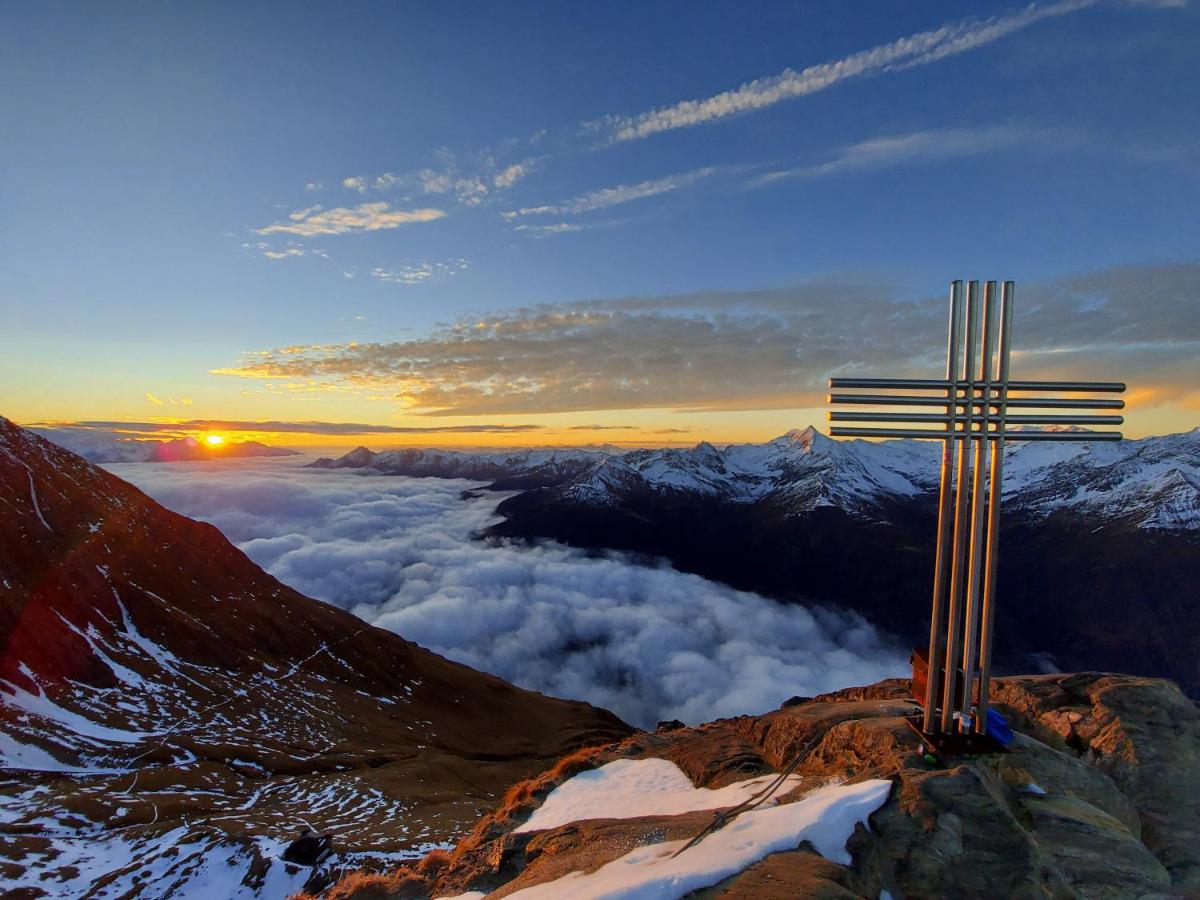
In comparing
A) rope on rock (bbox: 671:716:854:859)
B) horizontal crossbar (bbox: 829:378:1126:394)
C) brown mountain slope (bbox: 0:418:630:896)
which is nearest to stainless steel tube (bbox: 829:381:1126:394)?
horizontal crossbar (bbox: 829:378:1126:394)

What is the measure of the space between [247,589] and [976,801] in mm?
123876

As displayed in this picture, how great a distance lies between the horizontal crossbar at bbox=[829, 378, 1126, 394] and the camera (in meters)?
9.87

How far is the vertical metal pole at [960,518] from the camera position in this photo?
10047 mm

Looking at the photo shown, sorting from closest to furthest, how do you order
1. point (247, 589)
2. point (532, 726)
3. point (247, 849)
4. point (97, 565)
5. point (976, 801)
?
point (976, 801)
point (247, 849)
point (97, 565)
point (532, 726)
point (247, 589)

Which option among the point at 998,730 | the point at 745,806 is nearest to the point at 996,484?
the point at 998,730

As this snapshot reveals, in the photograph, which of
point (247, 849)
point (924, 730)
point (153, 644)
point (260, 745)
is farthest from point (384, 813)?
point (153, 644)

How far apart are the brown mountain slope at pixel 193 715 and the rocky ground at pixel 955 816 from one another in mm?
26577

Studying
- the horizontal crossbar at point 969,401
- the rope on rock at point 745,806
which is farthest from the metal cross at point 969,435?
the rope on rock at point 745,806

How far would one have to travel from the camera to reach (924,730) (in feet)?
36.3

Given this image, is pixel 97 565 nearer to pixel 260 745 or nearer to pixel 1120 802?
pixel 260 745

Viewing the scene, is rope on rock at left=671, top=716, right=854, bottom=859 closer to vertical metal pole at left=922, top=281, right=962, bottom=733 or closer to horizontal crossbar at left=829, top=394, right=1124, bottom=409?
vertical metal pole at left=922, top=281, right=962, bottom=733

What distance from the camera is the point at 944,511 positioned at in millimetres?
10508

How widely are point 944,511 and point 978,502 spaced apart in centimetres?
52

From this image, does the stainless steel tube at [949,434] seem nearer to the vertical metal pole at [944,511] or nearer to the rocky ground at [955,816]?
the vertical metal pole at [944,511]
